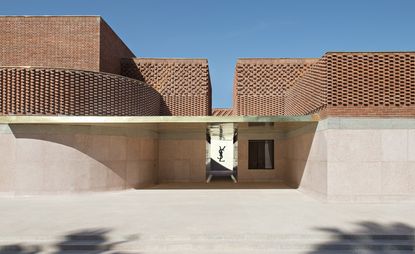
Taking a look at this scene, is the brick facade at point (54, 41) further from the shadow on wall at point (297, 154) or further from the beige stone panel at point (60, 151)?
the shadow on wall at point (297, 154)

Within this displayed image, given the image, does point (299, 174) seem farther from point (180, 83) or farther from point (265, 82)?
point (180, 83)

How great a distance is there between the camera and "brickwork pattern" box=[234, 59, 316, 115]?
1875cm

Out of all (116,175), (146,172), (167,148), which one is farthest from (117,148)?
(167,148)

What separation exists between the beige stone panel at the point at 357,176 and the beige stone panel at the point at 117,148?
25.5 feet

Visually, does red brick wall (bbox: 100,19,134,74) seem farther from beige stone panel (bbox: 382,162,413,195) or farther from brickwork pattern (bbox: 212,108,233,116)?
beige stone panel (bbox: 382,162,413,195)

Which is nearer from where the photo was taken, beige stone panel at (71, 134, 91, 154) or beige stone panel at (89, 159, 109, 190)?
beige stone panel at (71, 134, 91, 154)

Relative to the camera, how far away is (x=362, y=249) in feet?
22.6

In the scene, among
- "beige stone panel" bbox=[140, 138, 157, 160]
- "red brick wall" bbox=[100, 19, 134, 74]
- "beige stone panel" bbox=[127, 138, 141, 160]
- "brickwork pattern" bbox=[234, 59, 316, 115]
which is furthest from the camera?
"brickwork pattern" bbox=[234, 59, 316, 115]

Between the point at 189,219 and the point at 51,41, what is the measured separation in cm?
1234

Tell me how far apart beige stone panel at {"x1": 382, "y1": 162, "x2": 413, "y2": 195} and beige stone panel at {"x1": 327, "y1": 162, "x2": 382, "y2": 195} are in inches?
6.3

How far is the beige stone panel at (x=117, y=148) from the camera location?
13663 millimetres

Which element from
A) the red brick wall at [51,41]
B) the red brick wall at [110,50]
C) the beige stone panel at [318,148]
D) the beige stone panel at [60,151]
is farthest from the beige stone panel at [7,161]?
the beige stone panel at [318,148]

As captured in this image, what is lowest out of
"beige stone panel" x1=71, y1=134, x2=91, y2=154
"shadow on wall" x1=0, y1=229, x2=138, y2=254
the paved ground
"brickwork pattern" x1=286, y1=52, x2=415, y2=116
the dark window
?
"shadow on wall" x1=0, y1=229, x2=138, y2=254

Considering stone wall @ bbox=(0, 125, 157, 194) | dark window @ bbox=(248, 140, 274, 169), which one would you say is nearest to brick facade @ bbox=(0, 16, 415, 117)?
stone wall @ bbox=(0, 125, 157, 194)
